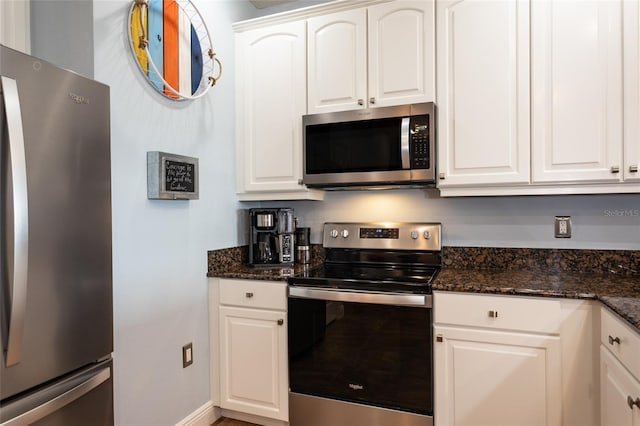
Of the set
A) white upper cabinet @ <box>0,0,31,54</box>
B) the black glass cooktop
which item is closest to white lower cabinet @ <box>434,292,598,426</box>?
the black glass cooktop

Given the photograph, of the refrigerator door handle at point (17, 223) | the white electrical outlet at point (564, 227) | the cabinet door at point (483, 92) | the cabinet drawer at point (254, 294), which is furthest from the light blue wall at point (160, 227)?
the white electrical outlet at point (564, 227)

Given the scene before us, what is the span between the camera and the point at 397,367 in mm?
1918

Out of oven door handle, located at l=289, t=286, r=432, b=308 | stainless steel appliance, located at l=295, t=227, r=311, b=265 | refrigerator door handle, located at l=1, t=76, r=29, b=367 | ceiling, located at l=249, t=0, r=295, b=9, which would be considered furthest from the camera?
ceiling, located at l=249, t=0, r=295, b=9

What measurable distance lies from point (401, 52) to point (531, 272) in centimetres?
136

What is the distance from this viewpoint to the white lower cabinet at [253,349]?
214 cm

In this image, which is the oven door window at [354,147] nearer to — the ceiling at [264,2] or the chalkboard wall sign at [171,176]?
the chalkboard wall sign at [171,176]

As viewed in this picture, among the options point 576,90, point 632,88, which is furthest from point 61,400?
point 632,88

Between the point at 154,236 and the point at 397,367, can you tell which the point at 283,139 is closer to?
the point at 154,236

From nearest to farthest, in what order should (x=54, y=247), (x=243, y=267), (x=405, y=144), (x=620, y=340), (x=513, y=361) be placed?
(x=54, y=247) → (x=620, y=340) → (x=513, y=361) → (x=405, y=144) → (x=243, y=267)

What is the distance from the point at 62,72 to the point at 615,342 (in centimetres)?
209

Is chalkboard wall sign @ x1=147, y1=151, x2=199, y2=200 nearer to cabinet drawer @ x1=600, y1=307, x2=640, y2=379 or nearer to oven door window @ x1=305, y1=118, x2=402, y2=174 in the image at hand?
oven door window @ x1=305, y1=118, x2=402, y2=174

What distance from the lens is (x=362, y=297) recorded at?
1957 mm

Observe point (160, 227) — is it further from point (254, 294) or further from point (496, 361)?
point (496, 361)

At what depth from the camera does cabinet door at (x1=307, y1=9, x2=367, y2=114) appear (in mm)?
2258
